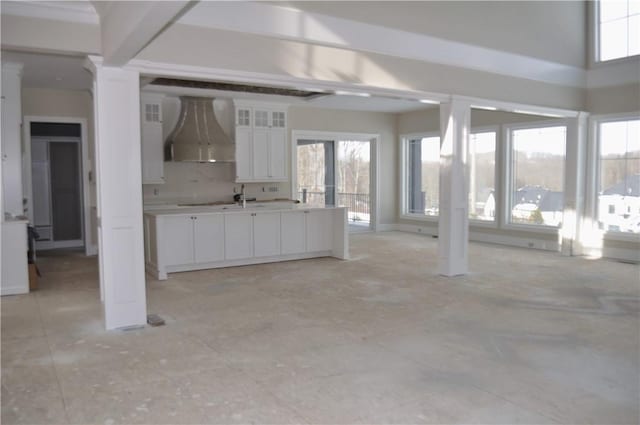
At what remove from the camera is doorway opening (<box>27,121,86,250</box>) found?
9.26 metres

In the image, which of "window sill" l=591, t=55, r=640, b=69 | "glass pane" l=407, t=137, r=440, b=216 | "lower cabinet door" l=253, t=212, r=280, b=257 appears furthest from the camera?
"glass pane" l=407, t=137, r=440, b=216

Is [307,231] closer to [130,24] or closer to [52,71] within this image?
[52,71]

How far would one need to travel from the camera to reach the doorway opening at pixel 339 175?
1041 centimetres

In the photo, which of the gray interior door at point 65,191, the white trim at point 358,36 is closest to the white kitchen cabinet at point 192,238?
the white trim at point 358,36

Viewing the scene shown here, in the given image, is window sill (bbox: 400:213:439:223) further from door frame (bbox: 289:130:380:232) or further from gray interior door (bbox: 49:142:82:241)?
gray interior door (bbox: 49:142:82:241)

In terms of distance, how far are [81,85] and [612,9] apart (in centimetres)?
865

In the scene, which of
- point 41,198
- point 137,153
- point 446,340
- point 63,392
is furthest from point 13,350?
point 41,198

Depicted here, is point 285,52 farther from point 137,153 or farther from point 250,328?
point 250,328

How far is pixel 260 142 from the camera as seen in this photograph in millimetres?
9016

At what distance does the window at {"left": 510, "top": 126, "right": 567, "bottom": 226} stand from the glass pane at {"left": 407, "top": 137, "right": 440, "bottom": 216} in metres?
1.84

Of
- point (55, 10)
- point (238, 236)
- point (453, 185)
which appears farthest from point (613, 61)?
point (55, 10)

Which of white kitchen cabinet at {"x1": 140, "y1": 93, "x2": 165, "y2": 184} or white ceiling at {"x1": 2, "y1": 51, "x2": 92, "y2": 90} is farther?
white kitchen cabinet at {"x1": 140, "y1": 93, "x2": 165, "y2": 184}

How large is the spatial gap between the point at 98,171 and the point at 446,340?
10.8ft

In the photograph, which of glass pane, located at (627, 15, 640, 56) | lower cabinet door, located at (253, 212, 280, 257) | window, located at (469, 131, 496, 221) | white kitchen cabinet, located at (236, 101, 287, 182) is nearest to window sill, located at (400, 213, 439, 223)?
window, located at (469, 131, 496, 221)
